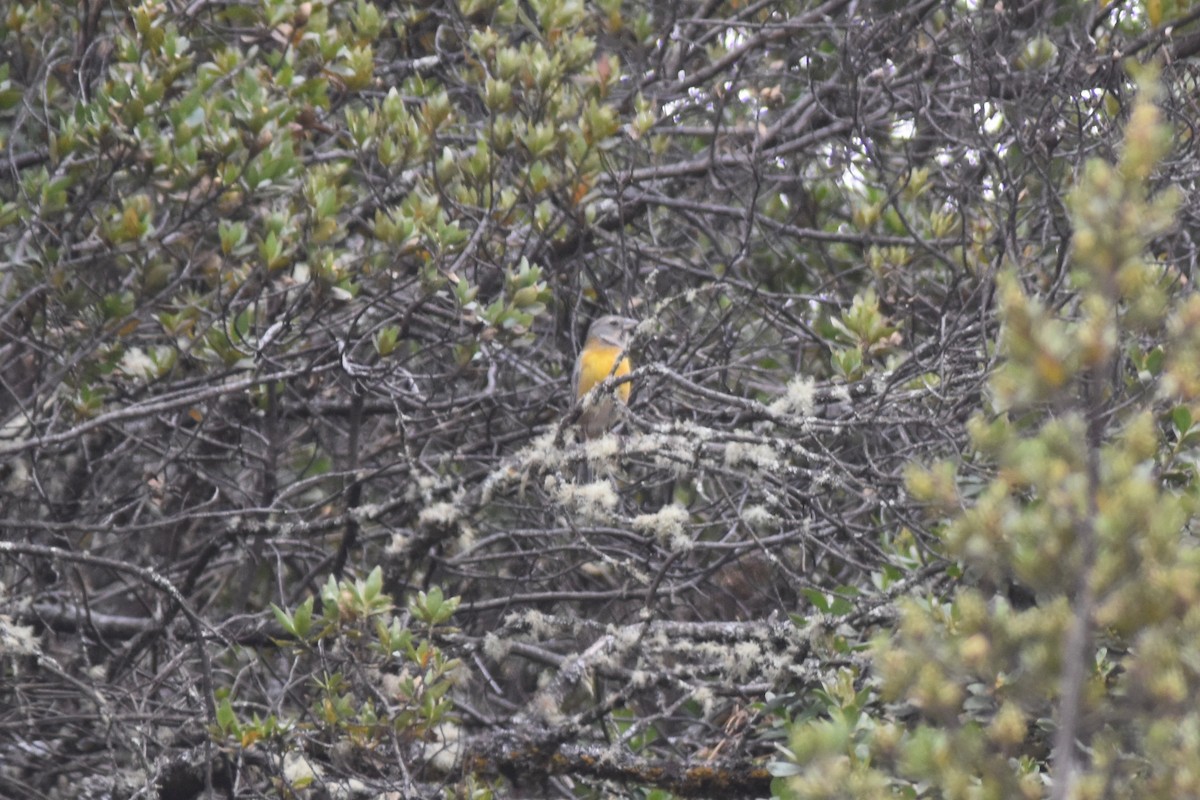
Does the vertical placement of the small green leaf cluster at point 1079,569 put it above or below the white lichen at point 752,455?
below

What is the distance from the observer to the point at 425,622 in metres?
4.58

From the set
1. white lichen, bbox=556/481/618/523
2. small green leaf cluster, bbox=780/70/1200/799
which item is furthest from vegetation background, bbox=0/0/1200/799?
small green leaf cluster, bbox=780/70/1200/799

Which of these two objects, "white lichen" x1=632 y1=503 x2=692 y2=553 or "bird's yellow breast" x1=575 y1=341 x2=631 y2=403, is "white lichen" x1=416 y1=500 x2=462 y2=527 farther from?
"bird's yellow breast" x1=575 y1=341 x2=631 y2=403

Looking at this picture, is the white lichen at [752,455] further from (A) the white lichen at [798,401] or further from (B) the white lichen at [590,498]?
(B) the white lichen at [590,498]

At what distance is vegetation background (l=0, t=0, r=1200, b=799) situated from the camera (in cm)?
444

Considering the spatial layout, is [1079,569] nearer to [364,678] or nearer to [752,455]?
[752,455]

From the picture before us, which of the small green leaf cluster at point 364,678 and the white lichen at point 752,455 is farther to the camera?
the white lichen at point 752,455

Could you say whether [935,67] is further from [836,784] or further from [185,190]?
[836,784]

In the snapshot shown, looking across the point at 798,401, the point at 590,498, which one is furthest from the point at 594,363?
the point at 798,401

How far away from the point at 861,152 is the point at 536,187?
166 cm

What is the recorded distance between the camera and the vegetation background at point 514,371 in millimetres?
4441

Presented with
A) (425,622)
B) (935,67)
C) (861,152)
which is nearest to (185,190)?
(425,622)

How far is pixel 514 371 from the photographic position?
6.77 meters

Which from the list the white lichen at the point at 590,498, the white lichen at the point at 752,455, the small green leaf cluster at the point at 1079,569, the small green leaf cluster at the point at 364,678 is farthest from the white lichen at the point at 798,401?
the small green leaf cluster at the point at 1079,569
